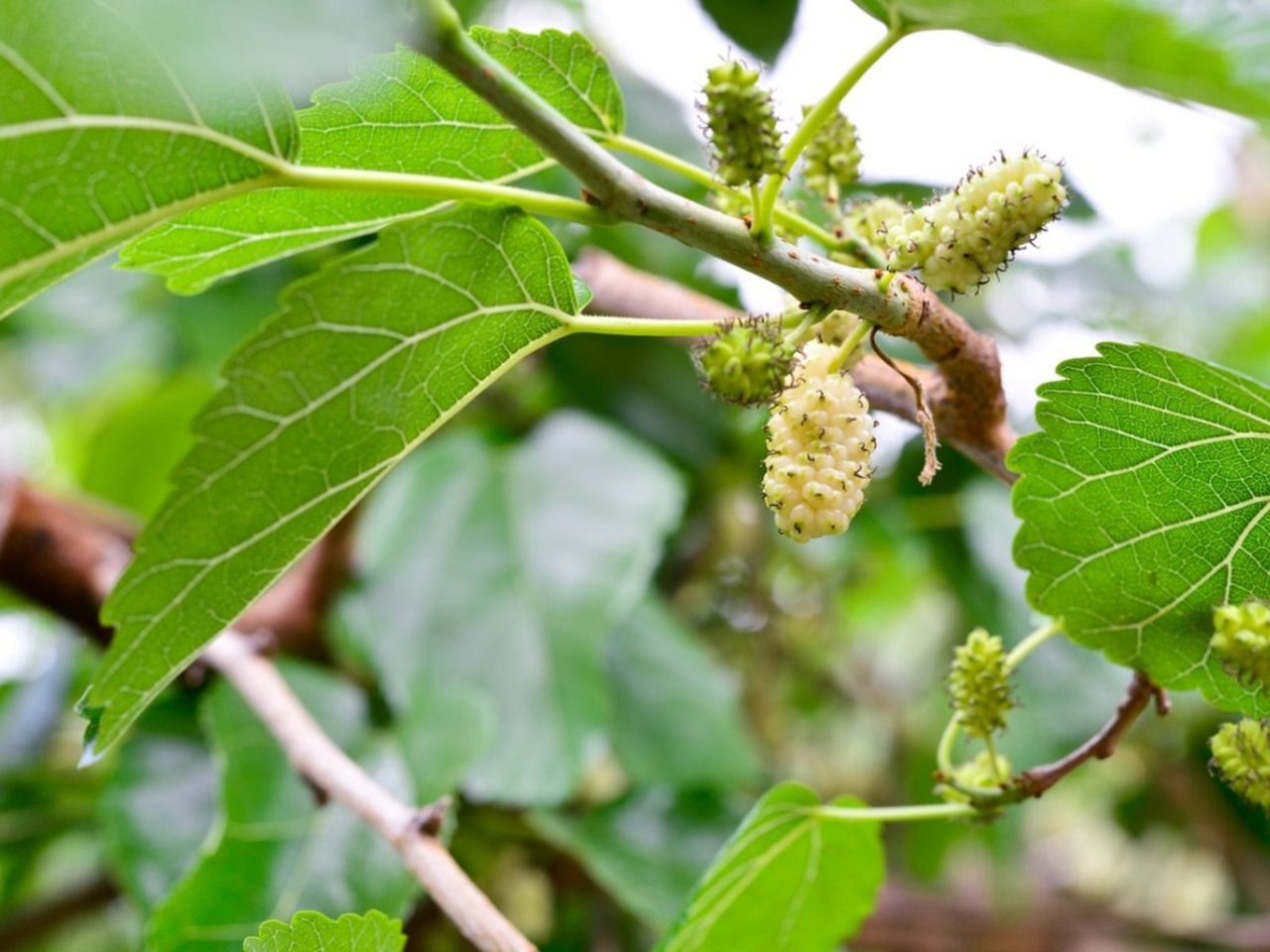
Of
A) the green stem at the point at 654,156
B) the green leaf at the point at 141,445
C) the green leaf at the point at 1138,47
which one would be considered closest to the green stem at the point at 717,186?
the green stem at the point at 654,156

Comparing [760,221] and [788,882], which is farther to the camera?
[788,882]

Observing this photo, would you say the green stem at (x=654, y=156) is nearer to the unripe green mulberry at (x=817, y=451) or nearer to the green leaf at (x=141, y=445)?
the unripe green mulberry at (x=817, y=451)

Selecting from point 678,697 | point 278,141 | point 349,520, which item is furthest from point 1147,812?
point 278,141

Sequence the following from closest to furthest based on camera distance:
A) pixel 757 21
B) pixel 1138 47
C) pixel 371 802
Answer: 1. pixel 1138 47
2. pixel 371 802
3. pixel 757 21

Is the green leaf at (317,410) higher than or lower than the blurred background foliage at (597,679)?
higher

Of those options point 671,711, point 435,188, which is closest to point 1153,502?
point 435,188

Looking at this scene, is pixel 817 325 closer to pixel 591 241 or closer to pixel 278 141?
pixel 278 141

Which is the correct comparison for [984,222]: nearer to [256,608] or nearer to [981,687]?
[981,687]
